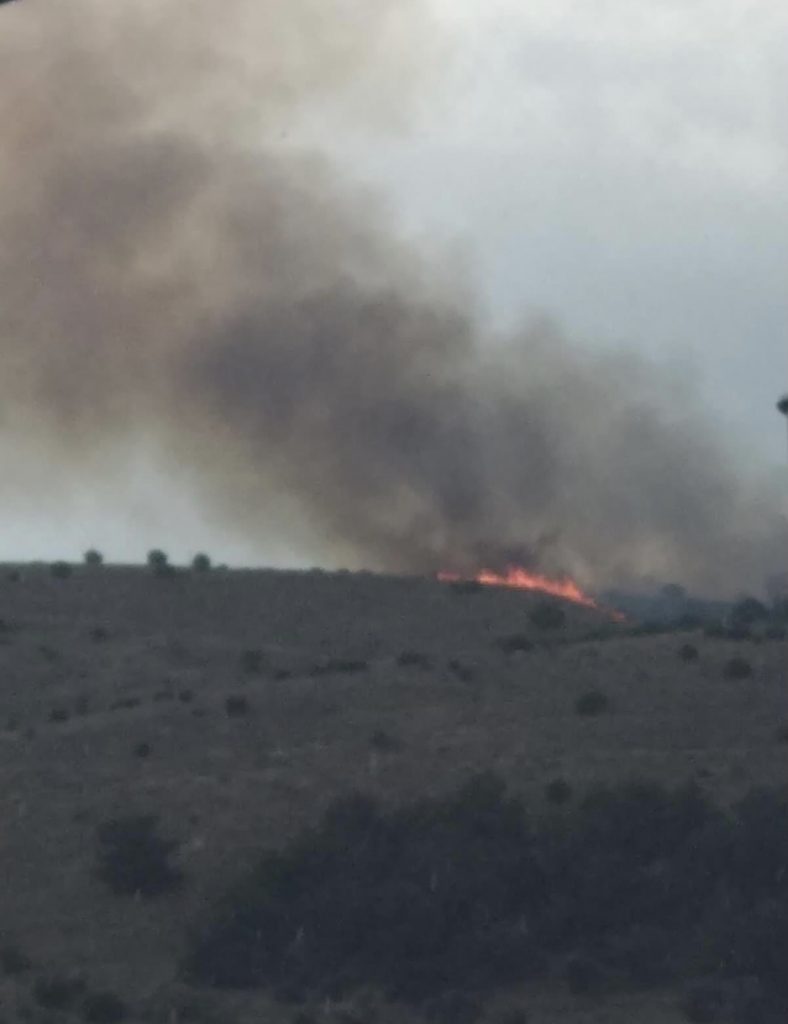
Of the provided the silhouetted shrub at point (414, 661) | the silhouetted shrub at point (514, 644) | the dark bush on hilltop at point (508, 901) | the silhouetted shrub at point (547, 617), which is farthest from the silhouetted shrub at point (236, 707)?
the silhouetted shrub at point (547, 617)

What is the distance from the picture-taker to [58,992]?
173ft

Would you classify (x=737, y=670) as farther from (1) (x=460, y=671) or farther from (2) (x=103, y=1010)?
(2) (x=103, y=1010)

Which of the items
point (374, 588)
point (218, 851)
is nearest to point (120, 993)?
point (218, 851)

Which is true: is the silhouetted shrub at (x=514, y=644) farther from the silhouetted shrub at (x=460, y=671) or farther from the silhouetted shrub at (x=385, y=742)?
the silhouetted shrub at (x=385, y=742)

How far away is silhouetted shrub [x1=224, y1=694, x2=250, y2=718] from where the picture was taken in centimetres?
7169

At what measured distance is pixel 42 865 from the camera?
61.6 meters

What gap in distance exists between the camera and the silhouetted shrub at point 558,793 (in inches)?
2399

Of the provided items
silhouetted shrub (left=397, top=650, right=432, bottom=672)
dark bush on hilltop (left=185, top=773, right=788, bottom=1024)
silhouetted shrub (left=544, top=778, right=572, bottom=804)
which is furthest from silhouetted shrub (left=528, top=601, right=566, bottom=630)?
dark bush on hilltop (left=185, top=773, right=788, bottom=1024)

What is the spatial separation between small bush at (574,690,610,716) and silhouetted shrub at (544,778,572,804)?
271 inches

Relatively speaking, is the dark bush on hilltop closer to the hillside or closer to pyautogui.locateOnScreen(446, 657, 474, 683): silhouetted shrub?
the hillside

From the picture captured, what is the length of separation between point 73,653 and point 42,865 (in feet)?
71.8

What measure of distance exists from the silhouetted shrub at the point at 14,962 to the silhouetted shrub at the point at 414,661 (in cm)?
2147

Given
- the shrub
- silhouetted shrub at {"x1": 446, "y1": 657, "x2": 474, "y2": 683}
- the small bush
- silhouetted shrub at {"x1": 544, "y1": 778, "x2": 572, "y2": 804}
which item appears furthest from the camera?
silhouetted shrub at {"x1": 446, "y1": 657, "x2": 474, "y2": 683}

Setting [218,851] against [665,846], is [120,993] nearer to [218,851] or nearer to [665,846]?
[218,851]
